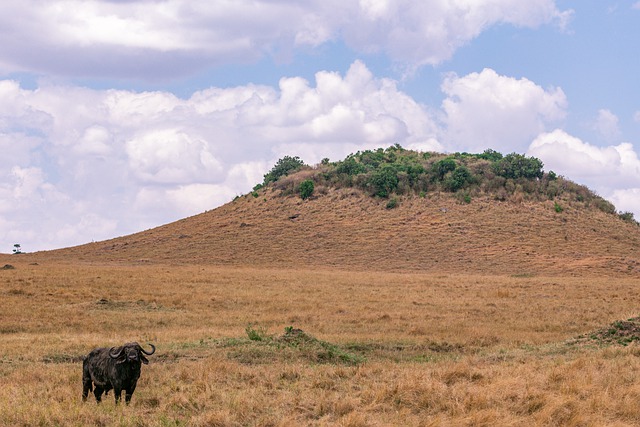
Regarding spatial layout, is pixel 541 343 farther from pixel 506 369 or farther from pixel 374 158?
pixel 374 158

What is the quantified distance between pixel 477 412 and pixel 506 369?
11.9 feet

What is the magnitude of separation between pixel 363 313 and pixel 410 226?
1505 inches

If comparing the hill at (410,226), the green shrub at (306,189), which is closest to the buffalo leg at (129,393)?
the hill at (410,226)

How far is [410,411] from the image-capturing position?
33.2 ft

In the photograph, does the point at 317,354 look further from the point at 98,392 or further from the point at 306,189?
the point at 306,189

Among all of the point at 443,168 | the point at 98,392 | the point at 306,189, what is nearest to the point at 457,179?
the point at 443,168

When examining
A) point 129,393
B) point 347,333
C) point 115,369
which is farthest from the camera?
point 347,333

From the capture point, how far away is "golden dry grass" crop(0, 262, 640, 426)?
10.0 m

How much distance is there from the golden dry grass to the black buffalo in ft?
0.96

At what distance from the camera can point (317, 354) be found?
51.9 feet

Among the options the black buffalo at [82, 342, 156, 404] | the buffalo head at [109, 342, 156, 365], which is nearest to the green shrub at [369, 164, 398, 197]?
the black buffalo at [82, 342, 156, 404]

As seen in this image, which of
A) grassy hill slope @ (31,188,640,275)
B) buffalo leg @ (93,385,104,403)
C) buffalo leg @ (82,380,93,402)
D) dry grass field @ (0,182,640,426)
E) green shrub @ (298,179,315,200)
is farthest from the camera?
green shrub @ (298,179,315,200)

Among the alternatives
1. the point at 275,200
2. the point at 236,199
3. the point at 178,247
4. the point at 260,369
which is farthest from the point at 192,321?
the point at 236,199

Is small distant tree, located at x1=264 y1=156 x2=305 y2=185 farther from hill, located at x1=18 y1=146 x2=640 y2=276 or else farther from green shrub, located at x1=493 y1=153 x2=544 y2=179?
green shrub, located at x1=493 y1=153 x2=544 y2=179
